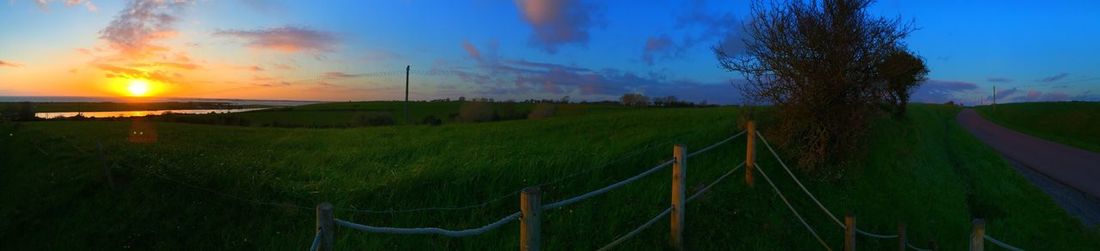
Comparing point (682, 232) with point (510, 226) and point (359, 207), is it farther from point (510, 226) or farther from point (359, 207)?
point (359, 207)

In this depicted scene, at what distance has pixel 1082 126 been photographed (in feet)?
137

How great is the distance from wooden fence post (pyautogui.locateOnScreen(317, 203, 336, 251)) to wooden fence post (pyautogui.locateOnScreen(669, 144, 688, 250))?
3.71m

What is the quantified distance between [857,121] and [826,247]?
131 inches

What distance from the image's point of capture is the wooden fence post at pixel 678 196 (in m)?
6.10

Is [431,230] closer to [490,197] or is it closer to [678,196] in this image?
[678,196]

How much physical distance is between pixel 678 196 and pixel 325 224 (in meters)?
3.97

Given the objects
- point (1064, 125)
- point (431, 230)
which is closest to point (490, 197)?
point (431, 230)

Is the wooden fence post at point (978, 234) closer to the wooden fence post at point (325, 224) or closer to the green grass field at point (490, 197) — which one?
the green grass field at point (490, 197)

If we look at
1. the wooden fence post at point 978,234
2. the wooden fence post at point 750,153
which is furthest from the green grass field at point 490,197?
the wooden fence post at point 978,234

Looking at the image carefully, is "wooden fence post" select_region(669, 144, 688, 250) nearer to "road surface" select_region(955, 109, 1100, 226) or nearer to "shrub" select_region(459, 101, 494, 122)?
"road surface" select_region(955, 109, 1100, 226)

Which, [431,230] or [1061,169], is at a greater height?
[431,230]

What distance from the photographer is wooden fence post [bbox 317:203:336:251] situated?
11.9ft

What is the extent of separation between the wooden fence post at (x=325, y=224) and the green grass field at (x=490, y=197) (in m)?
3.22

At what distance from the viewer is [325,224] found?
144 inches
